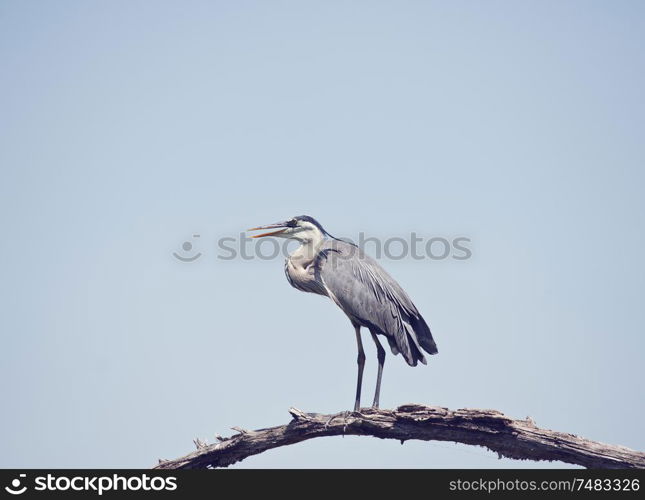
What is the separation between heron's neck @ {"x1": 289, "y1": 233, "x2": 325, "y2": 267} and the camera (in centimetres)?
1188

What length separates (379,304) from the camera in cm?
1115

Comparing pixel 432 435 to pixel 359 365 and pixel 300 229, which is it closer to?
pixel 359 365

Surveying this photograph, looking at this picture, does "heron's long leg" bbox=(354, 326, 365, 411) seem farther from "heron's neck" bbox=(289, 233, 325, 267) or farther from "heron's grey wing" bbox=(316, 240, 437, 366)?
"heron's neck" bbox=(289, 233, 325, 267)

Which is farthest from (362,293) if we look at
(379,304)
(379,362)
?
(379,362)

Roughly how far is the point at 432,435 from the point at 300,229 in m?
4.26

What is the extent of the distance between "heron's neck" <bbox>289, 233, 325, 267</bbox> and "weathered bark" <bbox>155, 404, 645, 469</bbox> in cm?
317

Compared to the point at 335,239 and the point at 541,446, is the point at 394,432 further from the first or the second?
the point at 335,239

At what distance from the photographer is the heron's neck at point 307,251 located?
11.9 m

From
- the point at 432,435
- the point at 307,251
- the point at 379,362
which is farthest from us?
the point at 307,251

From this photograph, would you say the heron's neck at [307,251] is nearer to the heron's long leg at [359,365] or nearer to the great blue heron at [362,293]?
the great blue heron at [362,293]

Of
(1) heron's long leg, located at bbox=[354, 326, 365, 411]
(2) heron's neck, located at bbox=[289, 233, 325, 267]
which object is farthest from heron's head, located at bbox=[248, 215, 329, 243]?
(1) heron's long leg, located at bbox=[354, 326, 365, 411]
